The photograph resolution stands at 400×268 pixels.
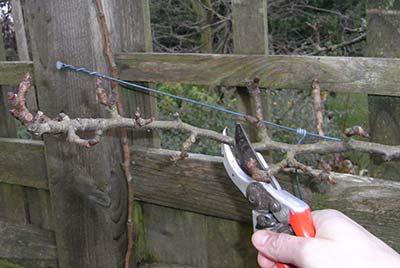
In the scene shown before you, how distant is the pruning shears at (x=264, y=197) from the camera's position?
114 centimetres

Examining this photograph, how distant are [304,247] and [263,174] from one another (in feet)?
0.58

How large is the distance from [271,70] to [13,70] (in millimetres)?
972

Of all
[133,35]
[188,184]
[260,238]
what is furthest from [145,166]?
[260,238]

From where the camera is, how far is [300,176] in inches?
70.8


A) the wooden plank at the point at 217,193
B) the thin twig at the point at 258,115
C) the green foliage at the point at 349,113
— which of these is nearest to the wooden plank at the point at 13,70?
the wooden plank at the point at 217,193

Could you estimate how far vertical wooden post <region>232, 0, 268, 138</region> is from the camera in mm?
1747

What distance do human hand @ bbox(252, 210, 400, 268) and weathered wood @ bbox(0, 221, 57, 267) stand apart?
1438 millimetres

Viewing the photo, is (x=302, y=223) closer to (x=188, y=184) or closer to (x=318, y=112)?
(x=318, y=112)

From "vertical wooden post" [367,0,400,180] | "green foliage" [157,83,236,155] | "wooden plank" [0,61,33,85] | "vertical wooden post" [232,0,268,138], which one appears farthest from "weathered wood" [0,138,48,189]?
"green foliage" [157,83,236,155]

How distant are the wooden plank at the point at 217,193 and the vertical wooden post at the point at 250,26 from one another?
0.35 metres

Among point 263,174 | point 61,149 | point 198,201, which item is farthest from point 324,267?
point 61,149

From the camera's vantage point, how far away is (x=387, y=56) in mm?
1590

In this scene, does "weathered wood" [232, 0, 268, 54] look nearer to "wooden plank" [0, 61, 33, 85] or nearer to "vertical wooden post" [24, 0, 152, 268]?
"vertical wooden post" [24, 0, 152, 268]

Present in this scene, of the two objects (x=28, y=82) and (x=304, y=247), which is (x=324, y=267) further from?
(x=28, y=82)
